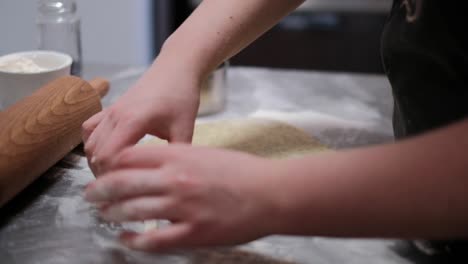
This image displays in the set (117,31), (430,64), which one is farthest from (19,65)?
(117,31)

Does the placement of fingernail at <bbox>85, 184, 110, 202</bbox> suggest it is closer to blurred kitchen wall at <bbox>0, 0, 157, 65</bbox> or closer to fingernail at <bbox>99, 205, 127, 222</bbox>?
fingernail at <bbox>99, 205, 127, 222</bbox>

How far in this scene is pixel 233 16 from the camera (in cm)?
64

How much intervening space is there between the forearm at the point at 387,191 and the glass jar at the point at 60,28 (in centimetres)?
72

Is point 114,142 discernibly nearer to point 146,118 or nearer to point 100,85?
point 146,118

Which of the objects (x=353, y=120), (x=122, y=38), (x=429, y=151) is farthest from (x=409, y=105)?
(x=122, y=38)

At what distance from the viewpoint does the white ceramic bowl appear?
0.76m

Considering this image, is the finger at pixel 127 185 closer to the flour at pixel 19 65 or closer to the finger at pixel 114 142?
the finger at pixel 114 142

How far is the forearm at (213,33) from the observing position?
1.99 feet

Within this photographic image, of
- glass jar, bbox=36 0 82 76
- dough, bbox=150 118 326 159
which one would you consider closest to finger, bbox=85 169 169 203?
dough, bbox=150 118 326 159

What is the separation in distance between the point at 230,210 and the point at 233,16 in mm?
335

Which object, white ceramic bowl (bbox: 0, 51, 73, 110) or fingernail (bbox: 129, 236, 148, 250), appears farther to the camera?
white ceramic bowl (bbox: 0, 51, 73, 110)

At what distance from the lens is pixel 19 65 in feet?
2.62

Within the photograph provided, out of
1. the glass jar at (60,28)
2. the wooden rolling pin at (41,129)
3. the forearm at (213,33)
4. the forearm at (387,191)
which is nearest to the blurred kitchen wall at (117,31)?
the glass jar at (60,28)

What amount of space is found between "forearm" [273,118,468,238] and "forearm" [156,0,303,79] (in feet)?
0.88
